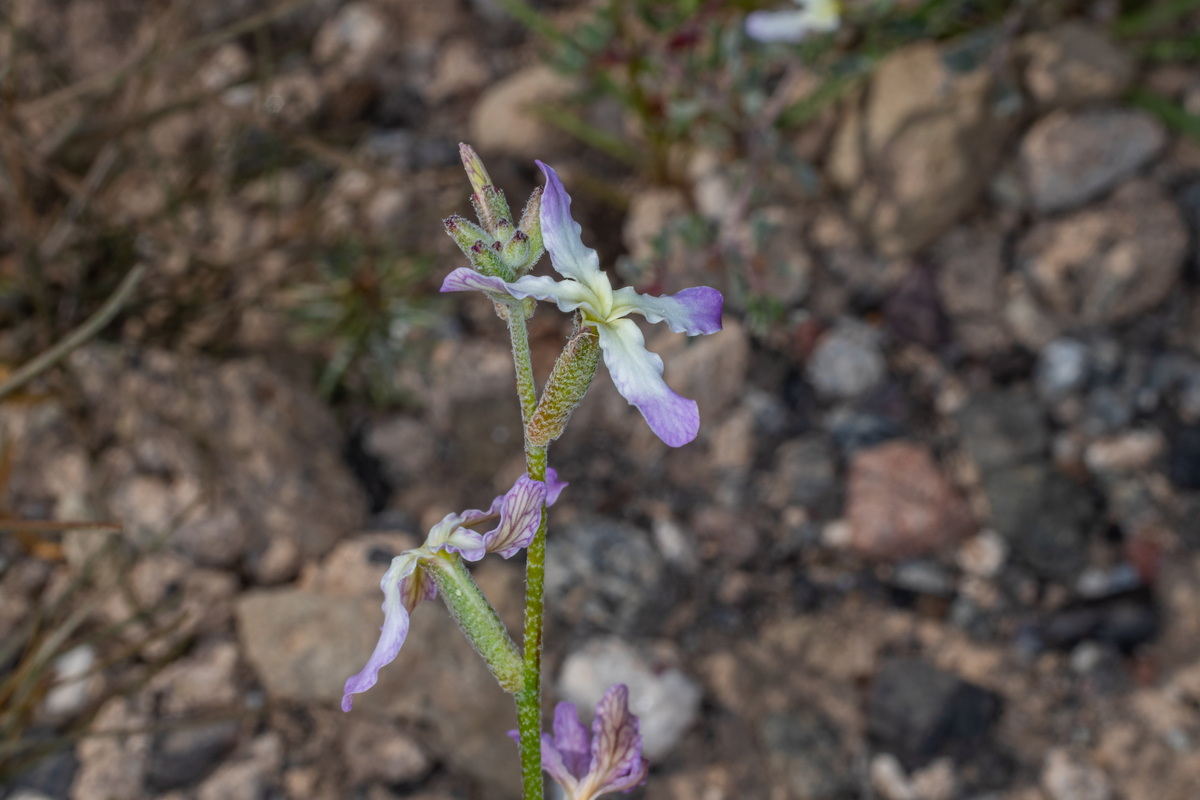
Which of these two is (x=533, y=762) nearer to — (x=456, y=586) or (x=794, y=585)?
(x=456, y=586)

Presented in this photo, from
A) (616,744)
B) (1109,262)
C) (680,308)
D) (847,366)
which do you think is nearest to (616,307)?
(680,308)

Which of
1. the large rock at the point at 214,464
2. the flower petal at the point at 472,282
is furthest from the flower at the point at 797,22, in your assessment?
the flower petal at the point at 472,282

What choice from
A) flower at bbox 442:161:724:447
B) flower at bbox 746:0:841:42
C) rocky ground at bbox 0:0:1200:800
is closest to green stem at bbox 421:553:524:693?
flower at bbox 442:161:724:447

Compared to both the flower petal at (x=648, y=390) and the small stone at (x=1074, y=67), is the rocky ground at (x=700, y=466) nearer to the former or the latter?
the small stone at (x=1074, y=67)

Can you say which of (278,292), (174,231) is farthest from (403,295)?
(174,231)

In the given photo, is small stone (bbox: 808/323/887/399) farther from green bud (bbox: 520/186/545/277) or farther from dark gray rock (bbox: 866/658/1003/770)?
green bud (bbox: 520/186/545/277)

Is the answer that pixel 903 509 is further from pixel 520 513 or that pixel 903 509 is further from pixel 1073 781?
pixel 520 513
